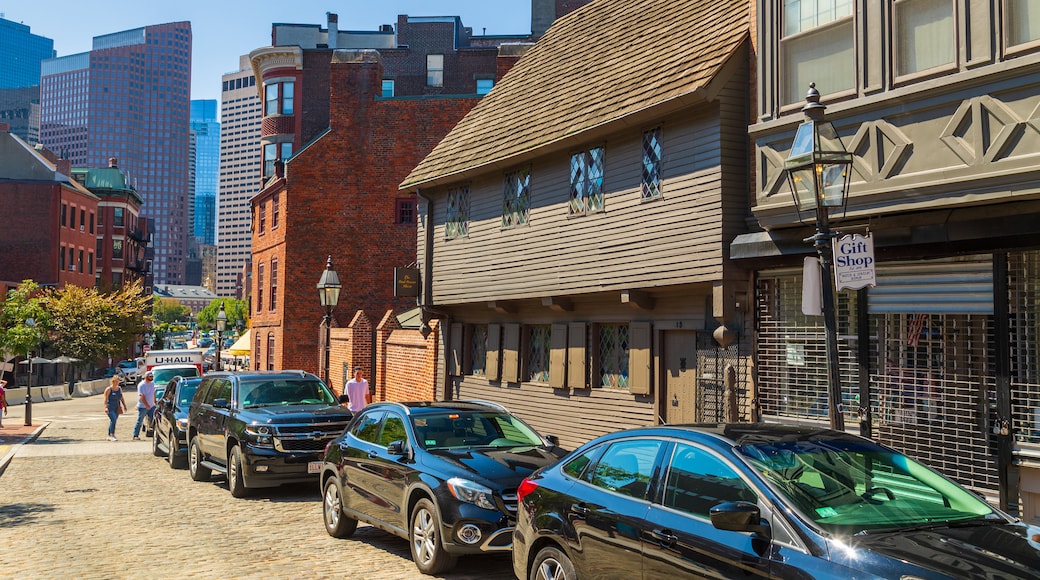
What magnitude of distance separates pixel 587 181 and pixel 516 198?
2388mm

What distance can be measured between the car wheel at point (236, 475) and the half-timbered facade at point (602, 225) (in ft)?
18.9

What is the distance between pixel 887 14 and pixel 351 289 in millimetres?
26316

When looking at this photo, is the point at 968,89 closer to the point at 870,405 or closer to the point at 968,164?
the point at 968,164

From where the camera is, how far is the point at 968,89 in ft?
29.6

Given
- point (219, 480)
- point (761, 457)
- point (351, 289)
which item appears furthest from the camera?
point (351, 289)

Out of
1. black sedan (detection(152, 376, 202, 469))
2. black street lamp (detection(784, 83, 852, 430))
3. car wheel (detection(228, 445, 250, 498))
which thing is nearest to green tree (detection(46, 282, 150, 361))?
black sedan (detection(152, 376, 202, 469))

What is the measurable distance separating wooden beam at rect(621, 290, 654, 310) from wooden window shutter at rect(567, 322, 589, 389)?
1918 millimetres

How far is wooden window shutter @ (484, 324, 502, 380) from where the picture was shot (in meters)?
19.2

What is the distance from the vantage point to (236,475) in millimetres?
13812

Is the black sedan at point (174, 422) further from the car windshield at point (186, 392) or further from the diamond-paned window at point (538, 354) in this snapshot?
the diamond-paned window at point (538, 354)

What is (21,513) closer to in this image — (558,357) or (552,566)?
(558,357)

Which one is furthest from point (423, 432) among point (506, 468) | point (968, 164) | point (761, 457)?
point (968, 164)

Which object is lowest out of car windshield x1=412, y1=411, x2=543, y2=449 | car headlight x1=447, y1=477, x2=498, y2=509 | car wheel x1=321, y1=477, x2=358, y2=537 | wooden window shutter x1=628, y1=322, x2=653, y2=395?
car wheel x1=321, y1=477, x2=358, y2=537

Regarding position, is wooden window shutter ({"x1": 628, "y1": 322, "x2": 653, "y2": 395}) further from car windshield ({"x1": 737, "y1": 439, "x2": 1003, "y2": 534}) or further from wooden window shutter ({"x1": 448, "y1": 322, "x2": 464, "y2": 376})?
car windshield ({"x1": 737, "y1": 439, "x2": 1003, "y2": 534})
